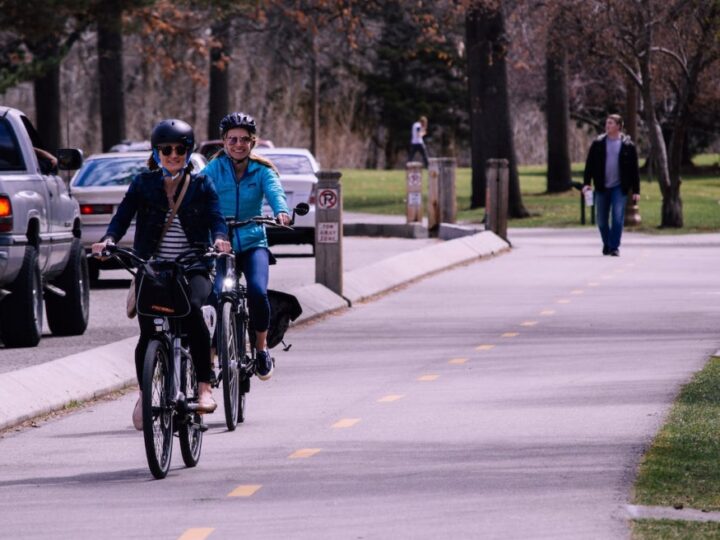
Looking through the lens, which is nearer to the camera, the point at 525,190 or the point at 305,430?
the point at 305,430

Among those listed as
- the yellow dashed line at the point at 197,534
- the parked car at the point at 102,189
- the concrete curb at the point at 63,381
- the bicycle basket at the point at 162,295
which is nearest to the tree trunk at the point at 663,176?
the parked car at the point at 102,189

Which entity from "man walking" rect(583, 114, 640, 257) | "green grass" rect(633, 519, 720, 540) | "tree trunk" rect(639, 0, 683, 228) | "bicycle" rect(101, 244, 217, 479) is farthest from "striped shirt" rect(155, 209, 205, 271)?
"tree trunk" rect(639, 0, 683, 228)

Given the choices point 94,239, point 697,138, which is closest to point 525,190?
point 697,138

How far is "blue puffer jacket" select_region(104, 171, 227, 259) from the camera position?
9.57m

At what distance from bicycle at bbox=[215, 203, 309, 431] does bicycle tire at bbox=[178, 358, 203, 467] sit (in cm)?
63

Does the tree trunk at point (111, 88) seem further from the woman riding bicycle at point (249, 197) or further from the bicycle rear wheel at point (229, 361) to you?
the bicycle rear wheel at point (229, 361)

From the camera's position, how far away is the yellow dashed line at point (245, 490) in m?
8.49

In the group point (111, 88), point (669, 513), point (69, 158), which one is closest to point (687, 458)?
point (669, 513)

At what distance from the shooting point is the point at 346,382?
12.7 metres

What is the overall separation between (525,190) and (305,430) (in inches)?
1458

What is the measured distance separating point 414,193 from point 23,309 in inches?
745

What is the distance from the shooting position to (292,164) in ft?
93.8

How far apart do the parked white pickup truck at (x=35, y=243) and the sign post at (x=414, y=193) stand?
16646 mm

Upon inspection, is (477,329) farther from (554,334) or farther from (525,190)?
(525,190)
